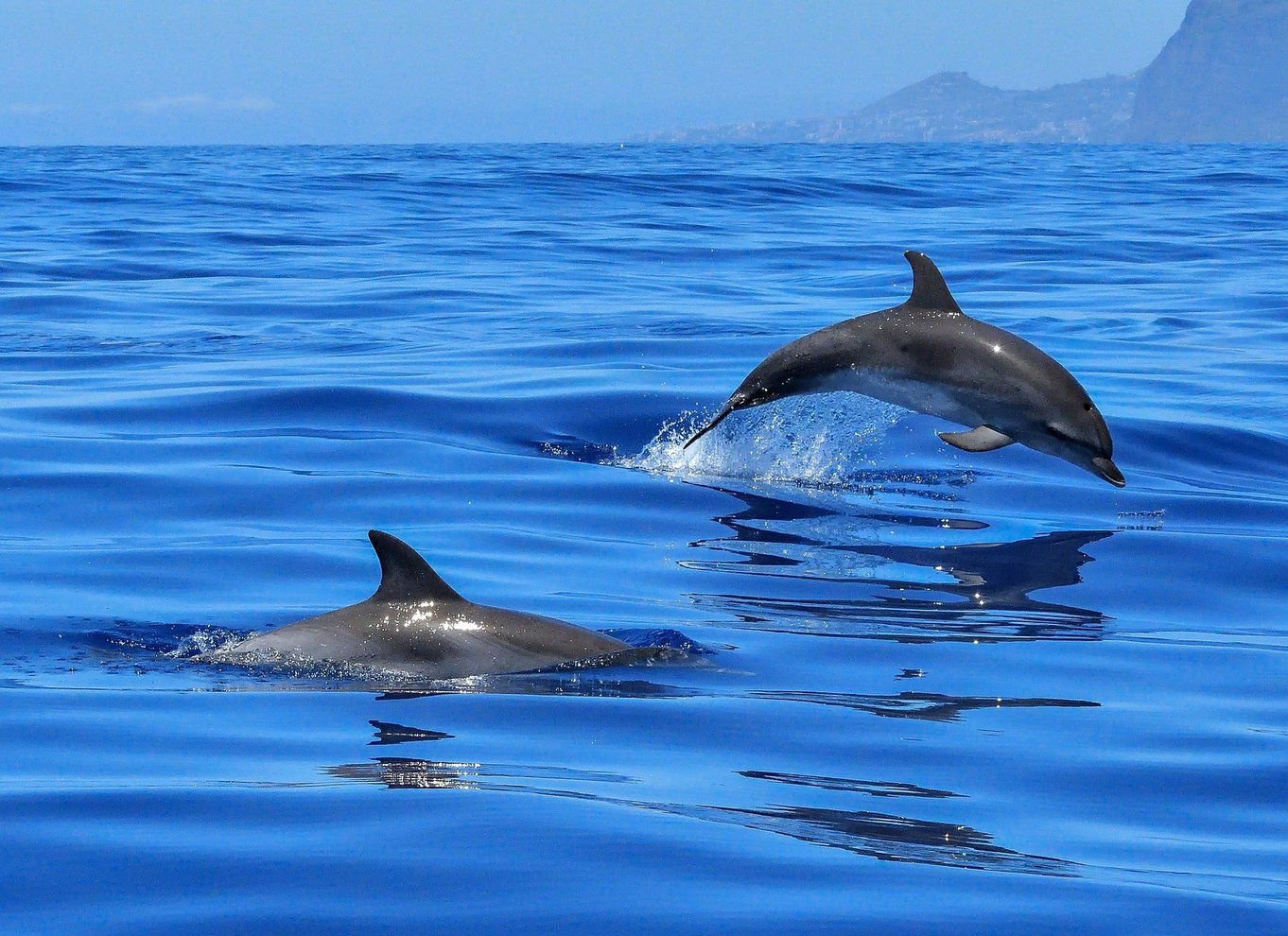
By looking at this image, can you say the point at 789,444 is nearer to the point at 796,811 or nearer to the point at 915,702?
the point at 915,702

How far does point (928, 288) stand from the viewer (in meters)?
9.52

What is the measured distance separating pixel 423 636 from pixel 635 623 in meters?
1.29

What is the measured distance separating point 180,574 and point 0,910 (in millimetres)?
4364

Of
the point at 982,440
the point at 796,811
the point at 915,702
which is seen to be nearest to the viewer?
the point at 796,811

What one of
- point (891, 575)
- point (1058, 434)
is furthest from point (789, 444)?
point (891, 575)

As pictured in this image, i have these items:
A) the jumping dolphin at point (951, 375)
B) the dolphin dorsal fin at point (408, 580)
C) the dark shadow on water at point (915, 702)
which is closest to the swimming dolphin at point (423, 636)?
the dolphin dorsal fin at point (408, 580)

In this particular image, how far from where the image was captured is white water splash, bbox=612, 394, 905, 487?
1175cm

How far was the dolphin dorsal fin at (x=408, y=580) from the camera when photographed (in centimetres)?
643

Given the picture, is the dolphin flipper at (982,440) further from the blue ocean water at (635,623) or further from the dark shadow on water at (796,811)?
the dark shadow on water at (796,811)

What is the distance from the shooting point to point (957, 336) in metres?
9.44

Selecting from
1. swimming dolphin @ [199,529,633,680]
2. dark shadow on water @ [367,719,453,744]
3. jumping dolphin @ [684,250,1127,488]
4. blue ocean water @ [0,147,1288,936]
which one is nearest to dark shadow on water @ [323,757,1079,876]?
blue ocean water @ [0,147,1288,936]

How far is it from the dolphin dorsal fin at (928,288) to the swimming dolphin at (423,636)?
358cm

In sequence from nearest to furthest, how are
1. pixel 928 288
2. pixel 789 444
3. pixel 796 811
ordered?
pixel 796 811 → pixel 928 288 → pixel 789 444

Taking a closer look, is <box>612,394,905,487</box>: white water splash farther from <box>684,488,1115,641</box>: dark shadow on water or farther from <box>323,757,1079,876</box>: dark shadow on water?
<box>323,757,1079,876</box>: dark shadow on water
